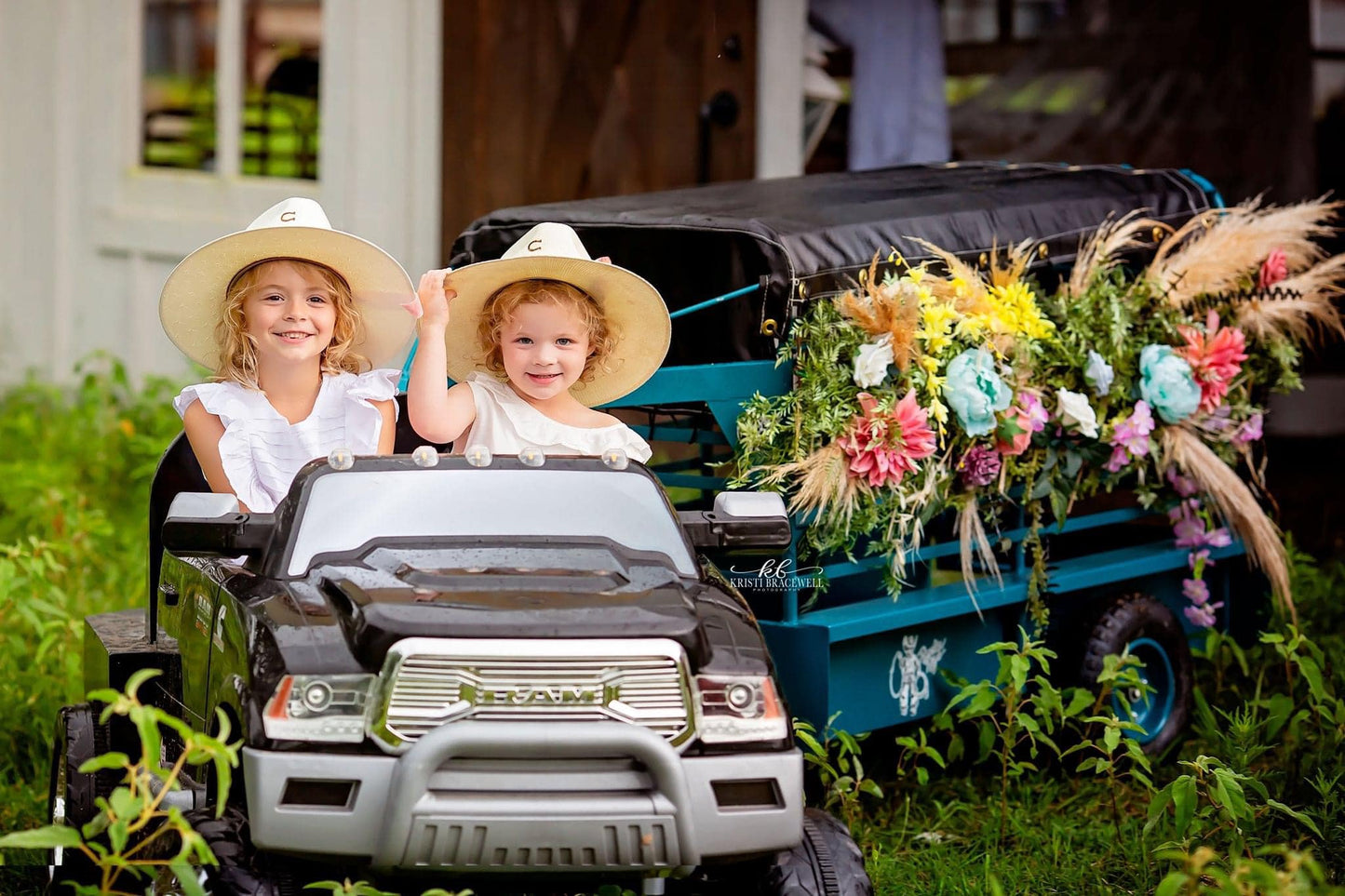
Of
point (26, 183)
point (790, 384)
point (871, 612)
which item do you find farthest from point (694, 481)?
point (26, 183)

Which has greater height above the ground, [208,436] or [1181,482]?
[208,436]

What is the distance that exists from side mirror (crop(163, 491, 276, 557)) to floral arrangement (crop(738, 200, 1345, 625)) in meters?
1.20

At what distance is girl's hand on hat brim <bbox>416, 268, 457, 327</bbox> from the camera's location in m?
3.93

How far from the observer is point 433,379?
12.9 feet

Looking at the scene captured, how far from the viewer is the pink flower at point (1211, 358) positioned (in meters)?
4.86

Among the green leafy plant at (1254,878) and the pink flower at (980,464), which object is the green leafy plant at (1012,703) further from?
the green leafy plant at (1254,878)

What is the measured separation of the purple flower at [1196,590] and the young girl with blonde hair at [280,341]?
2.46m

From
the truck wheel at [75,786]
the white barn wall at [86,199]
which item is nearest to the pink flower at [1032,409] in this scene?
the truck wheel at [75,786]

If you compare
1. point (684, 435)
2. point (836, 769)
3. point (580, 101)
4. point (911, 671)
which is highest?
point (580, 101)

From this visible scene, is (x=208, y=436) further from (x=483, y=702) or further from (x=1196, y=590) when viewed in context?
(x=1196, y=590)

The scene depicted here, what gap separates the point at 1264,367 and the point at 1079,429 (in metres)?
0.89

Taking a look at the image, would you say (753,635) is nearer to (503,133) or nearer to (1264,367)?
(1264,367)

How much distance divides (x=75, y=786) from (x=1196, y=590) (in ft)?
10.4

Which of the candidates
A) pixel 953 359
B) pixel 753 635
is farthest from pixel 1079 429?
pixel 753 635
